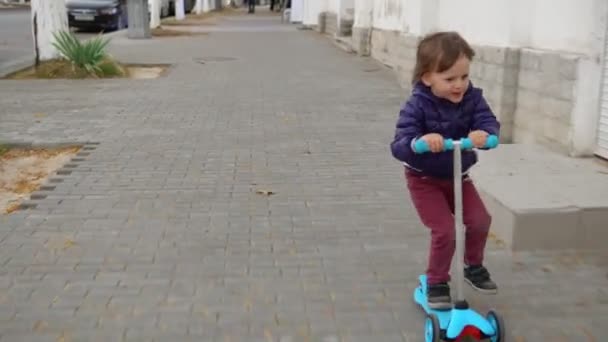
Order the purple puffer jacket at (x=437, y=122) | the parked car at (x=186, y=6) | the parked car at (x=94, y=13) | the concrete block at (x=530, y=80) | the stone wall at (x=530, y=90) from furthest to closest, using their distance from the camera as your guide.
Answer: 1. the parked car at (x=186, y=6)
2. the parked car at (x=94, y=13)
3. the concrete block at (x=530, y=80)
4. the stone wall at (x=530, y=90)
5. the purple puffer jacket at (x=437, y=122)

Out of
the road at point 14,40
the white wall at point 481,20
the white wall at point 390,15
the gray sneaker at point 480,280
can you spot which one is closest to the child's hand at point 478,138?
the gray sneaker at point 480,280

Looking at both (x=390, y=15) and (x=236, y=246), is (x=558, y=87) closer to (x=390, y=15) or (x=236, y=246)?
(x=236, y=246)

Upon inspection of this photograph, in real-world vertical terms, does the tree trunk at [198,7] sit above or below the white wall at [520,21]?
below

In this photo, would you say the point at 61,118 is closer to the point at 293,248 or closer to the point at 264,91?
the point at 264,91

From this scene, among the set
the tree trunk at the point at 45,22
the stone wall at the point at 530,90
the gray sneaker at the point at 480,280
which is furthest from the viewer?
the tree trunk at the point at 45,22

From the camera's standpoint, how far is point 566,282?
416 cm

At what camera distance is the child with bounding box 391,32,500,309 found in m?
3.38

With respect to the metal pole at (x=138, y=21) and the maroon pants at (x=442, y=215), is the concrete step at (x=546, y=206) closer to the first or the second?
the maroon pants at (x=442, y=215)

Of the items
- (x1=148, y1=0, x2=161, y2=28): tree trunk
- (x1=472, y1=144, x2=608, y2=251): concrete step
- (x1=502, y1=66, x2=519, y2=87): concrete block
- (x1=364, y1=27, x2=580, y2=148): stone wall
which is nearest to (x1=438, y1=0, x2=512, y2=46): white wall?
(x1=364, y1=27, x2=580, y2=148): stone wall

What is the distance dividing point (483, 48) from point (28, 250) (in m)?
5.18

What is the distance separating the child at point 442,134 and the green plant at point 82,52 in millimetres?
10539

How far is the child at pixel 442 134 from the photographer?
11.1 feet

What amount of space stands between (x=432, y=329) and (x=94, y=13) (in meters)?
24.8

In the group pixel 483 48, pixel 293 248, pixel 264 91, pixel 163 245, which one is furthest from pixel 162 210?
pixel 264 91
